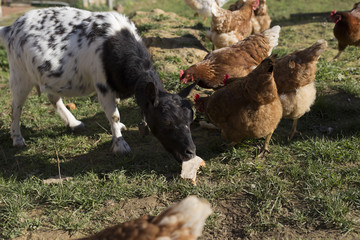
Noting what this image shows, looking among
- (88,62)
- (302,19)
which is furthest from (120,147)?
(302,19)

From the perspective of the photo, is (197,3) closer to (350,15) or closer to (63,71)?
(350,15)

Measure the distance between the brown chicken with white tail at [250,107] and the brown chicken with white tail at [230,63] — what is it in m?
0.95

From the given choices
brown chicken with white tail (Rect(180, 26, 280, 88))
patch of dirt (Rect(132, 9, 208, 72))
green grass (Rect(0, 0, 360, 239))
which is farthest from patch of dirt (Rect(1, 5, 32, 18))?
brown chicken with white tail (Rect(180, 26, 280, 88))

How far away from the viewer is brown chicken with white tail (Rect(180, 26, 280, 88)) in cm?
518

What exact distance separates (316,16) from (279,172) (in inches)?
332

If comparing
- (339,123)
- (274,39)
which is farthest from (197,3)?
(339,123)

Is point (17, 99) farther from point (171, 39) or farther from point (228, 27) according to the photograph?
point (228, 27)

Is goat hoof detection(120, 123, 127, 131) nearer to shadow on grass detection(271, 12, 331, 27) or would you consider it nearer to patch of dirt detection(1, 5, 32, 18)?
shadow on grass detection(271, 12, 331, 27)

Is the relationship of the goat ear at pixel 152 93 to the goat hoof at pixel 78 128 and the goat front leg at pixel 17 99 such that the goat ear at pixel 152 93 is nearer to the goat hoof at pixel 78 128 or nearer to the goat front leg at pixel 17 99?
the goat hoof at pixel 78 128

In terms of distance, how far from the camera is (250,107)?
3.93 meters

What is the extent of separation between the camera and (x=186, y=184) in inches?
144

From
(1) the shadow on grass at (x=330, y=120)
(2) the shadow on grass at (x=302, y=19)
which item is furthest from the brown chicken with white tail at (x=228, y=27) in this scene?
(2) the shadow on grass at (x=302, y=19)

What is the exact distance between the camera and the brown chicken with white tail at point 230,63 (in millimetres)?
5184

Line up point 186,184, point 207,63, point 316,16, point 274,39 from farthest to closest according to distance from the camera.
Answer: point 316,16
point 274,39
point 207,63
point 186,184
